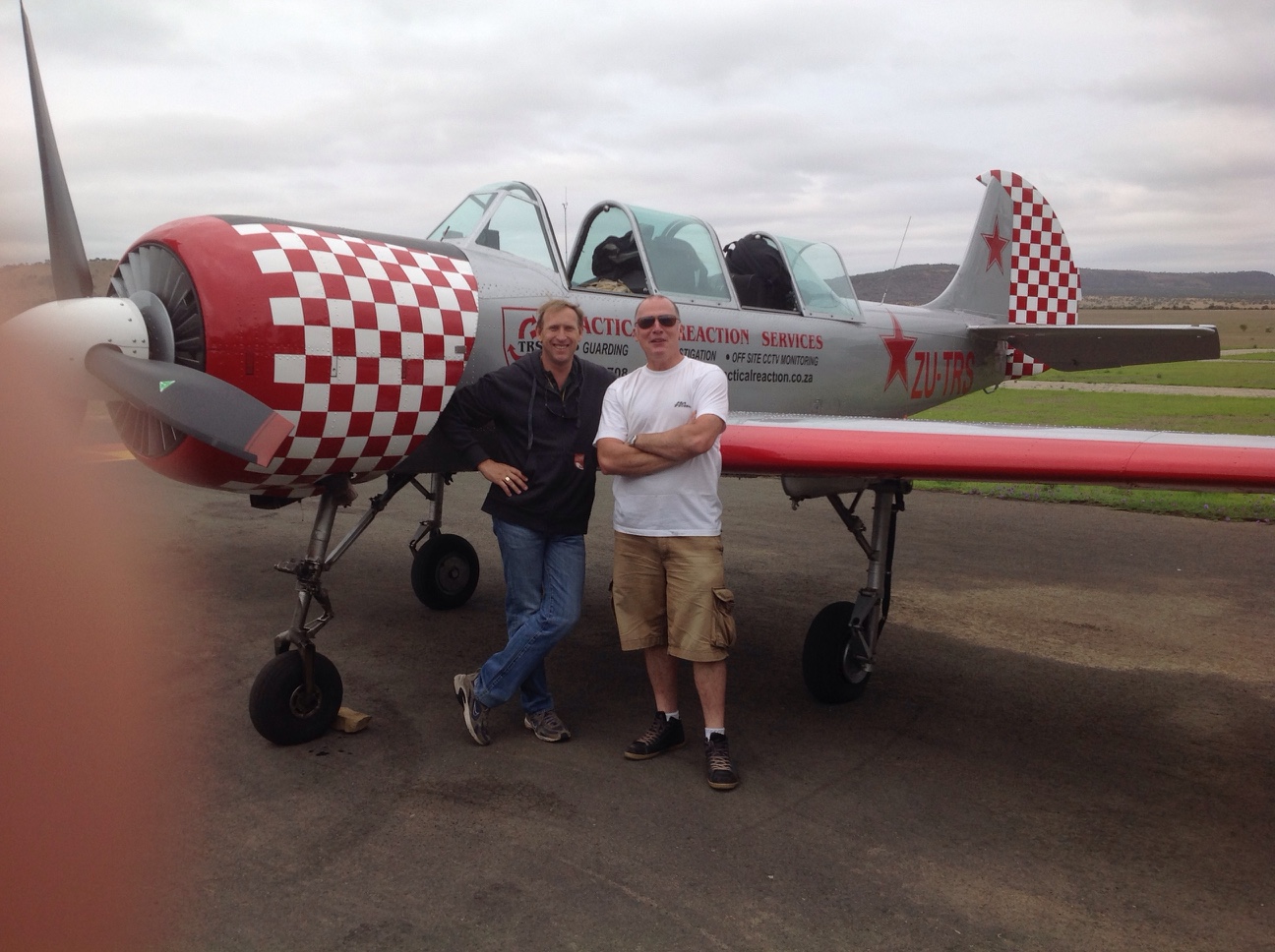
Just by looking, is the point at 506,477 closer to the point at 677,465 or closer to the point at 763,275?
the point at 677,465

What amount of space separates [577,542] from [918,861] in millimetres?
1754

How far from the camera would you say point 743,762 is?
3.67m

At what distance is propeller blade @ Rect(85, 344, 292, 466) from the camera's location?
113 inches

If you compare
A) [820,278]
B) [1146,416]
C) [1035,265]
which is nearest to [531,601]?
[820,278]

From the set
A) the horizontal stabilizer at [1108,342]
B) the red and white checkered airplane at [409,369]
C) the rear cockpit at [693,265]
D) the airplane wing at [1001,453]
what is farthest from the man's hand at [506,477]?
the horizontal stabilizer at [1108,342]

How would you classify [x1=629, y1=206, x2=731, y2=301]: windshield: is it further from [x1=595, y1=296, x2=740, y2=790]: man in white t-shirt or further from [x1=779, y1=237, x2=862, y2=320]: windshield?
[x1=595, y1=296, x2=740, y2=790]: man in white t-shirt

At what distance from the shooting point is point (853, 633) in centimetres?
432

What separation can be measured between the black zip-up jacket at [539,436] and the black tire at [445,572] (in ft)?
7.21

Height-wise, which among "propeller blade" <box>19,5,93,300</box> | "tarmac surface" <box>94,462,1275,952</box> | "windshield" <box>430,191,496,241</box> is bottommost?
"tarmac surface" <box>94,462,1275,952</box>

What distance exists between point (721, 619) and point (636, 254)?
2.42 metres

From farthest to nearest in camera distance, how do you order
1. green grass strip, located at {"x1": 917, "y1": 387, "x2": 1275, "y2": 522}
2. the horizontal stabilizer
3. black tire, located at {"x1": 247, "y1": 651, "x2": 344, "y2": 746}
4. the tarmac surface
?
1. green grass strip, located at {"x1": 917, "y1": 387, "x2": 1275, "y2": 522}
2. the horizontal stabilizer
3. black tire, located at {"x1": 247, "y1": 651, "x2": 344, "y2": 746}
4. the tarmac surface

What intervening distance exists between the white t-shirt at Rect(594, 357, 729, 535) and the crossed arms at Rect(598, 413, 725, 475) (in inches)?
2.1

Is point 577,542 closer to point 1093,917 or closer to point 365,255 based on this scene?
point 365,255

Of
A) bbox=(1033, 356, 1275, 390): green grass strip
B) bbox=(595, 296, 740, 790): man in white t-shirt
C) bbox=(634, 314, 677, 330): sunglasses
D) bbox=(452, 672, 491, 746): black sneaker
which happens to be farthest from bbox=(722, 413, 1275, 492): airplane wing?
bbox=(1033, 356, 1275, 390): green grass strip
